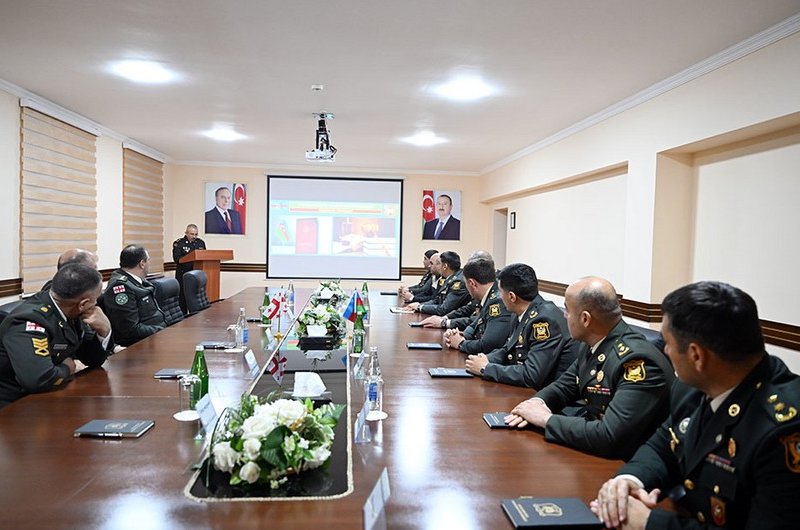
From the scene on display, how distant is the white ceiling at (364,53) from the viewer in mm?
3154

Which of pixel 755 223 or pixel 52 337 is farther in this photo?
pixel 755 223

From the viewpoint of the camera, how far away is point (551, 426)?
5.96ft

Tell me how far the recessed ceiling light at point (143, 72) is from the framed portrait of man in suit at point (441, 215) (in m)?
6.09

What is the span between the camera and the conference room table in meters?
1.28

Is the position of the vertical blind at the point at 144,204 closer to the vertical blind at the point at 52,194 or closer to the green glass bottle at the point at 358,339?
the vertical blind at the point at 52,194

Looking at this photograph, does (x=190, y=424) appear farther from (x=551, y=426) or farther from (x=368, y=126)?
(x=368, y=126)

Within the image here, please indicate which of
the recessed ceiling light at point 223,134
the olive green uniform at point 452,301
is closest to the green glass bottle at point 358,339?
the olive green uniform at point 452,301

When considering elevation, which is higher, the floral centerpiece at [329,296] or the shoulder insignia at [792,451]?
the shoulder insignia at [792,451]

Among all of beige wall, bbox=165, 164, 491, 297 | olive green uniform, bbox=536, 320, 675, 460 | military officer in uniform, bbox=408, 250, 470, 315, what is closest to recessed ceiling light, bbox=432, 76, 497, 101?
military officer in uniform, bbox=408, 250, 470, 315

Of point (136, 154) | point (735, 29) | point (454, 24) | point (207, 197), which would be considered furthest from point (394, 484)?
point (207, 197)

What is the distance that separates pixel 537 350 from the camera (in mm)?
Result: 2584

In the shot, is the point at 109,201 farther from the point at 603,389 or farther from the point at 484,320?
the point at 603,389

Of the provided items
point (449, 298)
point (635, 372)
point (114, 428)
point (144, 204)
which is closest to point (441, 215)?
point (144, 204)

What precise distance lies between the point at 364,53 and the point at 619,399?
3.00m
